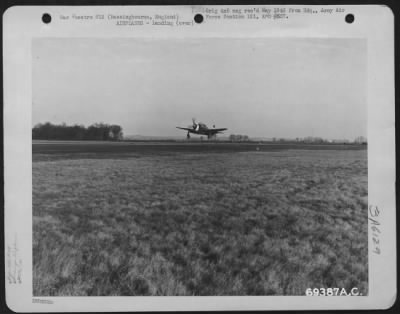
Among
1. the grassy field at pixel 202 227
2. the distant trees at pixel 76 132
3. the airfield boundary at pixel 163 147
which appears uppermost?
A: the distant trees at pixel 76 132

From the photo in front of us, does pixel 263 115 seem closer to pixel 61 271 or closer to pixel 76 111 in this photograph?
pixel 76 111

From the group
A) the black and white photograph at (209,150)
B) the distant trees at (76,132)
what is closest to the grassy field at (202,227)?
the black and white photograph at (209,150)

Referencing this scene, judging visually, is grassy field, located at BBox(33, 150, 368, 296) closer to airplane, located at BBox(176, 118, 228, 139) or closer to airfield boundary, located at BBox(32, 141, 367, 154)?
airfield boundary, located at BBox(32, 141, 367, 154)

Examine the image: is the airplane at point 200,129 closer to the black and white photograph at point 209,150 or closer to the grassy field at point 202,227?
the black and white photograph at point 209,150

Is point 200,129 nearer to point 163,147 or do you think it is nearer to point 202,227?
point 163,147

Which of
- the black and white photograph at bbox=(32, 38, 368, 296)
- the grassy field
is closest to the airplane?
the black and white photograph at bbox=(32, 38, 368, 296)

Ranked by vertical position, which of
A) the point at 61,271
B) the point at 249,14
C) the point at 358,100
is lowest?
the point at 61,271

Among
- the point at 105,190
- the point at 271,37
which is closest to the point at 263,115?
the point at 271,37

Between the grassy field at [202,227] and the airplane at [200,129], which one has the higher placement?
the airplane at [200,129]
